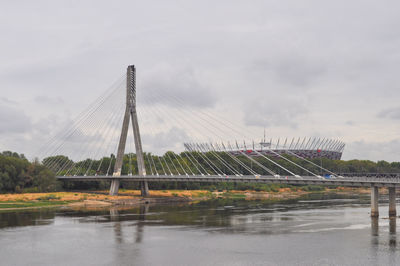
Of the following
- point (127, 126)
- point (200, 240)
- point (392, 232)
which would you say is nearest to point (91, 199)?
point (127, 126)

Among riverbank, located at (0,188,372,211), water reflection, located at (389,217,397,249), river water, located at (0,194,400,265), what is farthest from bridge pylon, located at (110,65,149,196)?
water reflection, located at (389,217,397,249)

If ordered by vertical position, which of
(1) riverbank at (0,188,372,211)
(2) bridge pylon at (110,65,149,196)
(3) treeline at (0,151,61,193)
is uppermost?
(2) bridge pylon at (110,65,149,196)

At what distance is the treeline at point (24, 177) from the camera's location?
103231 millimetres

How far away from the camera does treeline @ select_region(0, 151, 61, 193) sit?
103231 millimetres

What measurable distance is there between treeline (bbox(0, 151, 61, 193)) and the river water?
3230cm

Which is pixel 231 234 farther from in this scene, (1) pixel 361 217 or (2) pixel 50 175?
(2) pixel 50 175

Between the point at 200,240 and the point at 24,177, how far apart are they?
71.9m

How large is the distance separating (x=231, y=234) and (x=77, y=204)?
53049 mm

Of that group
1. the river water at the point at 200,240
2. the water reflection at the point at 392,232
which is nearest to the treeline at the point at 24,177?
the river water at the point at 200,240

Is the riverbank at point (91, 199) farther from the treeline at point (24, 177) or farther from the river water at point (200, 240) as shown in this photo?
the river water at point (200, 240)

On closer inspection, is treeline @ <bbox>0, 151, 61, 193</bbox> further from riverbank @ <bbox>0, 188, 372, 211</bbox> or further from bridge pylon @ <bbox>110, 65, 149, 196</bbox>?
bridge pylon @ <bbox>110, 65, 149, 196</bbox>

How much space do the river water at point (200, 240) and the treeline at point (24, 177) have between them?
106ft

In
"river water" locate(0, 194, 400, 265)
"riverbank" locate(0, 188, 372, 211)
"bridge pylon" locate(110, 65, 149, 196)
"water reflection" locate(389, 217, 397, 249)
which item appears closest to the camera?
"river water" locate(0, 194, 400, 265)

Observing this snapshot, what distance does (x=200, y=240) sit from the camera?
49125mm
